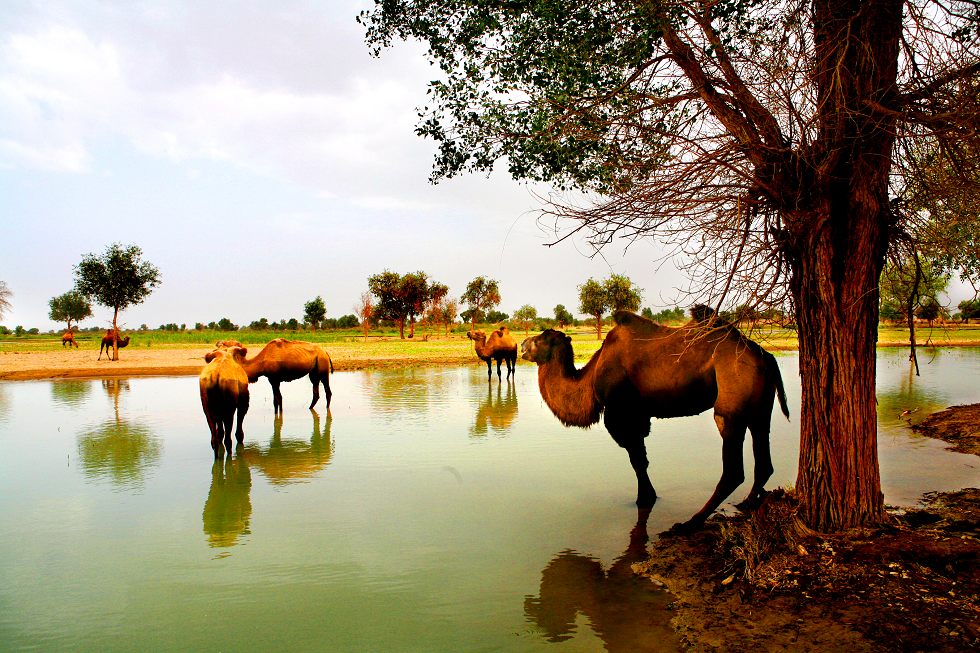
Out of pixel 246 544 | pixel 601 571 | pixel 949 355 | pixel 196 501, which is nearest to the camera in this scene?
pixel 601 571

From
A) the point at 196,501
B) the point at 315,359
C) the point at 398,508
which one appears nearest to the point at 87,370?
the point at 315,359

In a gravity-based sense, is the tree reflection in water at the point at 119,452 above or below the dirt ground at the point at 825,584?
below

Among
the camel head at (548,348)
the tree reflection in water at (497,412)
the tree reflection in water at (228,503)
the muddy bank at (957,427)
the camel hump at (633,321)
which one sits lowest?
the tree reflection in water at (228,503)

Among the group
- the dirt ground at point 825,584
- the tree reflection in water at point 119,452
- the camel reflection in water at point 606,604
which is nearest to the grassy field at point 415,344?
the tree reflection in water at point 119,452

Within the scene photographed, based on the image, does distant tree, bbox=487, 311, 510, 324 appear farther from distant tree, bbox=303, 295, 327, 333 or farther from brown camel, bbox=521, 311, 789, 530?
brown camel, bbox=521, 311, 789, 530

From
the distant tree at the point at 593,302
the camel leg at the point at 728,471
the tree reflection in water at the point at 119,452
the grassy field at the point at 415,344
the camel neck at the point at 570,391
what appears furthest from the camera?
the distant tree at the point at 593,302

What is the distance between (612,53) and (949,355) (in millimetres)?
34297

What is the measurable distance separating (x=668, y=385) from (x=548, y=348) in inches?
66.0

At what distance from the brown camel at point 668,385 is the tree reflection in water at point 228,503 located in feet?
12.6

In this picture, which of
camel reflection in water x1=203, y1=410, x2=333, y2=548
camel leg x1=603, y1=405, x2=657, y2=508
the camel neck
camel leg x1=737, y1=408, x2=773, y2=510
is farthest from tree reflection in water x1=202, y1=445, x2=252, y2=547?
camel leg x1=737, y1=408, x2=773, y2=510

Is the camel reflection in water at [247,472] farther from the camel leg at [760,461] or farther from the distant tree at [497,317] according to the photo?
the distant tree at [497,317]

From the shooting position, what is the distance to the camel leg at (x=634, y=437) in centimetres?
740

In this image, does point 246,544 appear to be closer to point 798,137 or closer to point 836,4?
point 798,137

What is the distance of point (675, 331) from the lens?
710 centimetres
